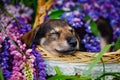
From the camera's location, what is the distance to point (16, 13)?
440 cm

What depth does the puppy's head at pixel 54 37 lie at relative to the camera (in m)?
3.38

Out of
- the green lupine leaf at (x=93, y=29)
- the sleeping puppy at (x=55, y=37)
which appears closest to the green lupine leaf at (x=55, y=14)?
the green lupine leaf at (x=93, y=29)

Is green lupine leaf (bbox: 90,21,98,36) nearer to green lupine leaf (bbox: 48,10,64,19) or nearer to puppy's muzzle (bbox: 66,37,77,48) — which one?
green lupine leaf (bbox: 48,10,64,19)

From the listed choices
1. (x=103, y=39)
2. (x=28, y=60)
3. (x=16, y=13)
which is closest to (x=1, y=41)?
(x=28, y=60)

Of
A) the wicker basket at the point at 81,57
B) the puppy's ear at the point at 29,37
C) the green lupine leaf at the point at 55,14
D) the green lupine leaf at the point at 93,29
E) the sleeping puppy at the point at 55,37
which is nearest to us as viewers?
the wicker basket at the point at 81,57

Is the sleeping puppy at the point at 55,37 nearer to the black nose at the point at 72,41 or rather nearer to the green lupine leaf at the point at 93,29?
the black nose at the point at 72,41

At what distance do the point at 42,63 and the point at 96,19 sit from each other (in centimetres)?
170

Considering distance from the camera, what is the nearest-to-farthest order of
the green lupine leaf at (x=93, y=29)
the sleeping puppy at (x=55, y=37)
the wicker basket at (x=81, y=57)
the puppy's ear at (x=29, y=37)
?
the wicker basket at (x=81, y=57) < the puppy's ear at (x=29, y=37) < the sleeping puppy at (x=55, y=37) < the green lupine leaf at (x=93, y=29)

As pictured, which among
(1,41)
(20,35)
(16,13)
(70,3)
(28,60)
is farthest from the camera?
(70,3)

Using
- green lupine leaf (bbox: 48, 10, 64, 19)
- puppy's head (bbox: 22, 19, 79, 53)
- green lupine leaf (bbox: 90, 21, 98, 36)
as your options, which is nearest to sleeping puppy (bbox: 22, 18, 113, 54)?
puppy's head (bbox: 22, 19, 79, 53)

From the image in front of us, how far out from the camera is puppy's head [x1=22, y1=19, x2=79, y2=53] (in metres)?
3.38

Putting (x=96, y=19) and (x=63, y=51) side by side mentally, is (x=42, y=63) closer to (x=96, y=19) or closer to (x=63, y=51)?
(x=63, y=51)

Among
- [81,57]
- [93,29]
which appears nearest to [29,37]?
[81,57]

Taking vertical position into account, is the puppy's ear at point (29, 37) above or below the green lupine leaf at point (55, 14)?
below
